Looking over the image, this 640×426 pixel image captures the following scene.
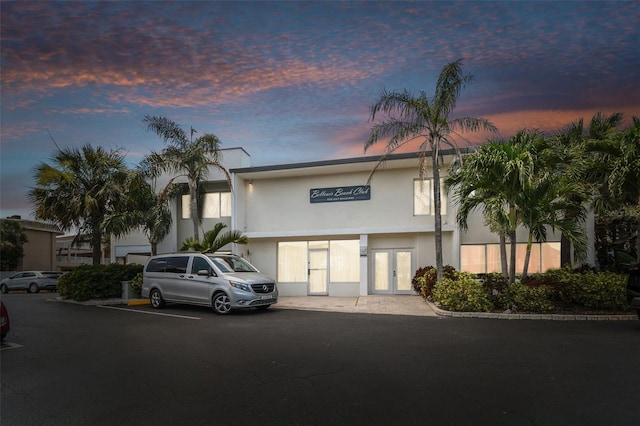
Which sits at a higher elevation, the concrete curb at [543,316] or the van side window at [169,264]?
the van side window at [169,264]

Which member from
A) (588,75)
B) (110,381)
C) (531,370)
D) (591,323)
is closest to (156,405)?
(110,381)

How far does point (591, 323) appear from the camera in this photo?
36.9 feet

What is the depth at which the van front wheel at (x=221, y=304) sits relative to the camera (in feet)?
42.9

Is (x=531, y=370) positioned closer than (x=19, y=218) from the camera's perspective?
Yes

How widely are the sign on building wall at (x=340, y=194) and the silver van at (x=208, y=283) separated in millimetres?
6884

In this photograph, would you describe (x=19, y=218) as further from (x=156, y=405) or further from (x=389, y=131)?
(x=156, y=405)

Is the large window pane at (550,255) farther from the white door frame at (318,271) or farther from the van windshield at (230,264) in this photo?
the van windshield at (230,264)

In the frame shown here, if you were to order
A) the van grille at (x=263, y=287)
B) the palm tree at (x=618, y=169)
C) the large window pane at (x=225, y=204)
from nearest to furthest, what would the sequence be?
the palm tree at (x=618, y=169) < the van grille at (x=263, y=287) < the large window pane at (x=225, y=204)

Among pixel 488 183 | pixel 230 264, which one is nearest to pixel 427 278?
pixel 488 183

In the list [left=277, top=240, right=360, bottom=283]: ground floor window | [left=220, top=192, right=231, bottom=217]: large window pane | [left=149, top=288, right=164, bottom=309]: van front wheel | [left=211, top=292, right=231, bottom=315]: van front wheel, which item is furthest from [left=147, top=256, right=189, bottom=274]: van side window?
[left=220, top=192, right=231, bottom=217]: large window pane

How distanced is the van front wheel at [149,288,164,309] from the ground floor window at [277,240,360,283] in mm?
6787

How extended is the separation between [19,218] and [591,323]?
38829 millimetres

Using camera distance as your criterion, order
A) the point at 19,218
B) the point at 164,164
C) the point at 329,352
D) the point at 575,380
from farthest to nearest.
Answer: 1. the point at 19,218
2. the point at 164,164
3. the point at 329,352
4. the point at 575,380

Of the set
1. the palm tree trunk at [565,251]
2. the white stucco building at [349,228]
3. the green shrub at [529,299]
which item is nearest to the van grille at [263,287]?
the white stucco building at [349,228]
